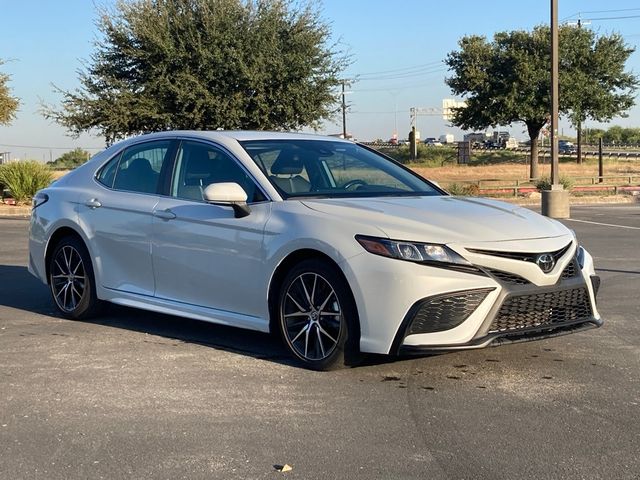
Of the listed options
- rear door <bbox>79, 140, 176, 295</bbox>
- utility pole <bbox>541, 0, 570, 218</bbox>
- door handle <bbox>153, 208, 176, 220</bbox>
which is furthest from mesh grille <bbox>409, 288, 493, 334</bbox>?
utility pole <bbox>541, 0, 570, 218</bbox>

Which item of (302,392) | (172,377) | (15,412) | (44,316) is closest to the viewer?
(15,412)

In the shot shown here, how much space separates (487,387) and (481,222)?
1.06 meters

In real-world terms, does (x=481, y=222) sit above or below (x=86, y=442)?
above

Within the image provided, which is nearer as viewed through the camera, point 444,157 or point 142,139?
point 142,139

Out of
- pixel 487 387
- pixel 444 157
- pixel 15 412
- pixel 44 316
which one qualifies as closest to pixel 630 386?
pixel 487 387

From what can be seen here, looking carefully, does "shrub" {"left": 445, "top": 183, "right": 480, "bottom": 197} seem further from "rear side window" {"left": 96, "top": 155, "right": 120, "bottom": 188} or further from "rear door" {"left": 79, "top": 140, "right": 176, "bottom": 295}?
"rear door" {"left": 79, "top": 140, "right": 176, "bottom": 295}

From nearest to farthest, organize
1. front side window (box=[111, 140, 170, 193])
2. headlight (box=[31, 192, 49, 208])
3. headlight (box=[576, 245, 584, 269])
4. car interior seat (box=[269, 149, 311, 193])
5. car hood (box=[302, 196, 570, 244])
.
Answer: car hood (box=[302, 196, 570, 244]), headlight (box=[576, 245, 584, 269]), car interior seat (box=[269, 149, 311, 193]), front side window (box=[111, 140, 170, 193]), headlight (box=[31, 192, 49, 208])

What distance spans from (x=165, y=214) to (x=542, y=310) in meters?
2.92

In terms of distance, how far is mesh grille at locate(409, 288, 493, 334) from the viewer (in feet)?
16.0

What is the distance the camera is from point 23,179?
79.6 feet

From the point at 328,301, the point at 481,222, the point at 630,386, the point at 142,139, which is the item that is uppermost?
the point at 142,139

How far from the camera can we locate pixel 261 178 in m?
5.82

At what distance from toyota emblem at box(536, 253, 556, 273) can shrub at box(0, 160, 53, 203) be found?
21468 mm

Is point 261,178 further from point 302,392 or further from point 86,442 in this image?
point 86,442
